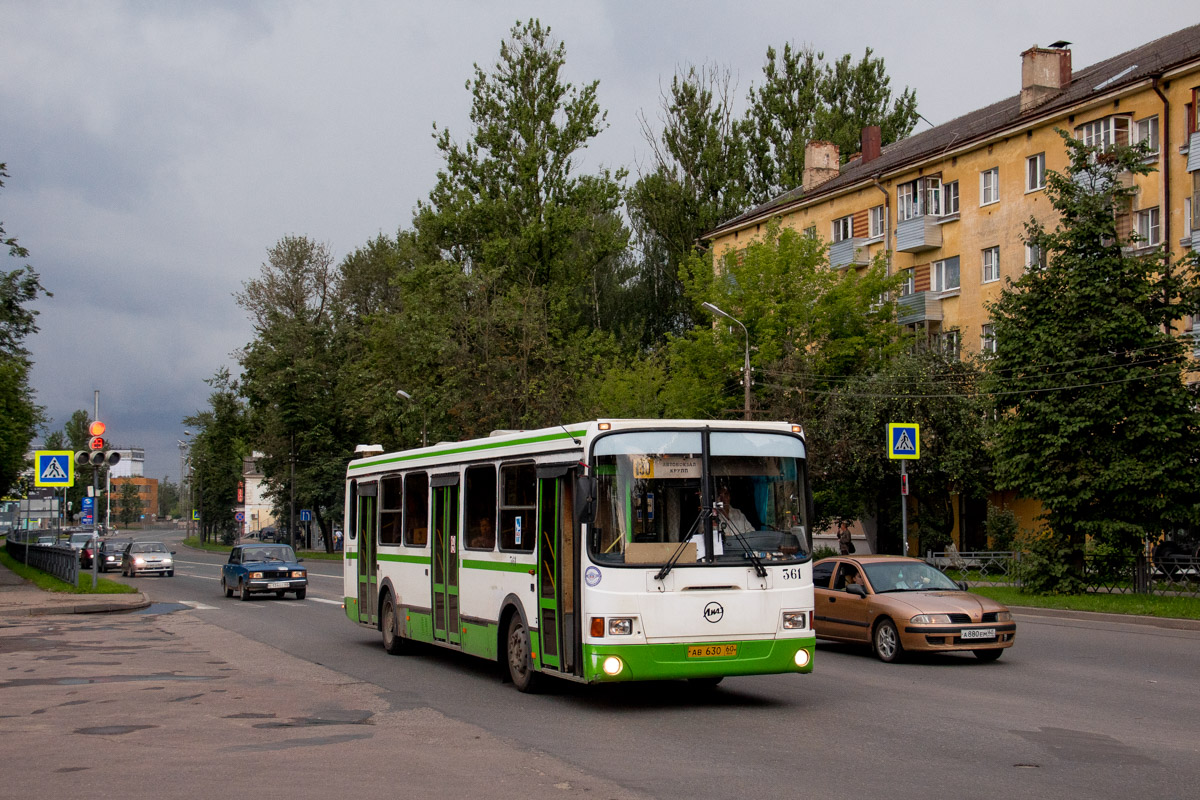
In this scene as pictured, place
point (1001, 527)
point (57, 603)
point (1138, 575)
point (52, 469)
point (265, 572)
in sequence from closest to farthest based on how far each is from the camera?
point (57, 603) → point (1138, 575) → point (52, 469) → point (265, 572) → point (1001, 527)

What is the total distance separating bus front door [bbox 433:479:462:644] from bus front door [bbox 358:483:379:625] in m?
2.75

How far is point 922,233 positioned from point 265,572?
3075 centimetres

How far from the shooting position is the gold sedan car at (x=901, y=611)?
15266 millimetres

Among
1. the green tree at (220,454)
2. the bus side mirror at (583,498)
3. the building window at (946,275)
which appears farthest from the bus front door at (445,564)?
the green tree at (220,454)

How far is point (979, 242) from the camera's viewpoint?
4791 cm

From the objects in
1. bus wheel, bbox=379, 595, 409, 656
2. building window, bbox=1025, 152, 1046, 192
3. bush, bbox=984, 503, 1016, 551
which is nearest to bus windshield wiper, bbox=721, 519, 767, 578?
bus wheel, bbox=379, 595, 409, 656

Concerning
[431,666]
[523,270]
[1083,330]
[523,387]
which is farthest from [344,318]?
[431,666]

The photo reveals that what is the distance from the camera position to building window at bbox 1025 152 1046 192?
149 ft

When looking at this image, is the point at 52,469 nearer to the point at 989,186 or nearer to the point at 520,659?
the point at 520,659

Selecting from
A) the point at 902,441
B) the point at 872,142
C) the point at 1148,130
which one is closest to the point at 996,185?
the point at 1148,130

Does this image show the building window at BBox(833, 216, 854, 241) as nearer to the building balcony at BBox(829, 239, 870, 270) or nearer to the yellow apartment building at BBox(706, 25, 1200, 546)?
the yellow apartment building at BBox(706, 25, 1200, 546)

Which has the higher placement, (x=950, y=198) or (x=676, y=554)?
(x=950, y=198)

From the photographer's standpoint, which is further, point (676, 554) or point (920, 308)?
point (920, 308)

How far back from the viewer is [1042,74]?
47219 mm
